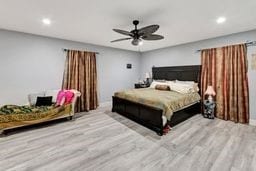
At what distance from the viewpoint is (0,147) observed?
2.55 metres

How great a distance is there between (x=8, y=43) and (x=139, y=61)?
491 centimetres

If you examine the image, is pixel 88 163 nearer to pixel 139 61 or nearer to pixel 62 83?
pixel 62 83

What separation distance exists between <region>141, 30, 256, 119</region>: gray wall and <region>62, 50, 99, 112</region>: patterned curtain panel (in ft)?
8.45

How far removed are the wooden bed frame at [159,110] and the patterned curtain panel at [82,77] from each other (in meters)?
1.00

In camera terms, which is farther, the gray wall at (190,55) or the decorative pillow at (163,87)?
the decorative pillow at (163,87)

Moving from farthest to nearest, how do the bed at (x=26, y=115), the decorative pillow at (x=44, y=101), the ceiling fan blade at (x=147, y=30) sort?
the decorative pillow at (x=44, y=101)
the bed at (x=26, y=115)
the ceiling fan blade at (x=147, y=30)

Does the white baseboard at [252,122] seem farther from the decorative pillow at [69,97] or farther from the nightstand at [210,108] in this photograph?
the decorative pillow at [69,97]

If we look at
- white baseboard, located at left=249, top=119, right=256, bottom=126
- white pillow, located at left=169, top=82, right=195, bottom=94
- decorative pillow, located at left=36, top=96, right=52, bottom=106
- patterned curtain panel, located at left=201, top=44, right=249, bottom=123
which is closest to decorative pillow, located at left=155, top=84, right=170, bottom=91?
white pillow, located at left=169, top=82, right=195, bottom=94

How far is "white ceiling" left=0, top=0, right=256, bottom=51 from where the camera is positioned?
7.51 ft

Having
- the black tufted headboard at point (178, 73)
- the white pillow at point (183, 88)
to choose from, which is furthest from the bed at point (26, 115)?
the black tufted headboard at point (178, 73)

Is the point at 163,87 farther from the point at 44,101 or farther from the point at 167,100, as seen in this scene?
the point at 44,101

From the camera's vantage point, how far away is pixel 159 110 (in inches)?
123

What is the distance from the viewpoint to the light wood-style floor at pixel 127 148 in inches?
82.2

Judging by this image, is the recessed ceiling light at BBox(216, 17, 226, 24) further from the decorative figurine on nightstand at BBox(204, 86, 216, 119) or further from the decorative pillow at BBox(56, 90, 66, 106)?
the decorative pillow at BBox(56, 90, 66, 106)
